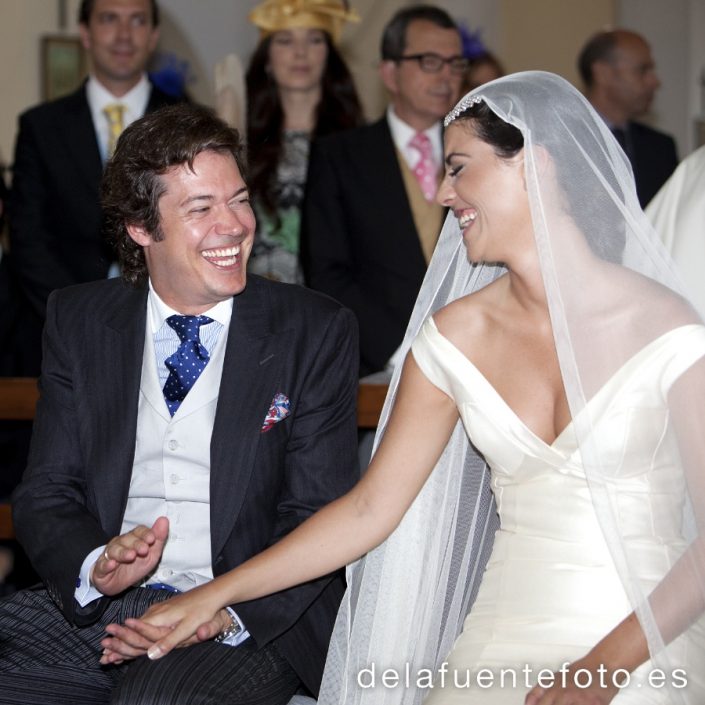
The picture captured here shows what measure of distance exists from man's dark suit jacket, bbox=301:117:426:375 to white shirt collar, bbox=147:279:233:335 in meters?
1.46

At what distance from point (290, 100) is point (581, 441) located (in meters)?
2.94

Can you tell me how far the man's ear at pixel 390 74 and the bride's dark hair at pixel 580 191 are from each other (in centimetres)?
238

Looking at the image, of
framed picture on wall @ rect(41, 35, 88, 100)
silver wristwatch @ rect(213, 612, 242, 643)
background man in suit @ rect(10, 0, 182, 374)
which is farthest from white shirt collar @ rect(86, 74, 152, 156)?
silver wristwatch @ rect(213, 612, 242, 643)

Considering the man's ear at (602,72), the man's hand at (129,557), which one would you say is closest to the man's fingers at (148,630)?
the man's hand at (129,557)

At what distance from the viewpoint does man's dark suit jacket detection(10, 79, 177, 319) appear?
445cm

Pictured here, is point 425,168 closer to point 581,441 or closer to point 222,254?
point 222,254

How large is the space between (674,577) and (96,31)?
131 inches

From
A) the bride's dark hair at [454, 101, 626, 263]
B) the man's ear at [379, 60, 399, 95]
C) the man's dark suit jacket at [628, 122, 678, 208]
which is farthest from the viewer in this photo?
the man's dark suit jacket at [628, 122, 678, 208]

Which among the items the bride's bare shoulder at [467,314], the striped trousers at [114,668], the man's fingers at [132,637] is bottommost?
the striped trousers at [114,668]

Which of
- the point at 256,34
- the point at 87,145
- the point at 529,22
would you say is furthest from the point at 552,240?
the point at 529,22

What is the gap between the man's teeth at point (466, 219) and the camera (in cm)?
254

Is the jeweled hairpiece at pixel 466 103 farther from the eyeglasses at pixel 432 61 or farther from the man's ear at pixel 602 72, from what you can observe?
the man's ear at pixel 602 72

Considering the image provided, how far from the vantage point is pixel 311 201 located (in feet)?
15.0

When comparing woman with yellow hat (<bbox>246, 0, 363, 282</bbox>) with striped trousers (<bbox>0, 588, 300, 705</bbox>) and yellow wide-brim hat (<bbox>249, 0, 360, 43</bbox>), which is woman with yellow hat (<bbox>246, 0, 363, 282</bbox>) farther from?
striped trousers (<bbox>0, 588, 300, 705</bbox>)
